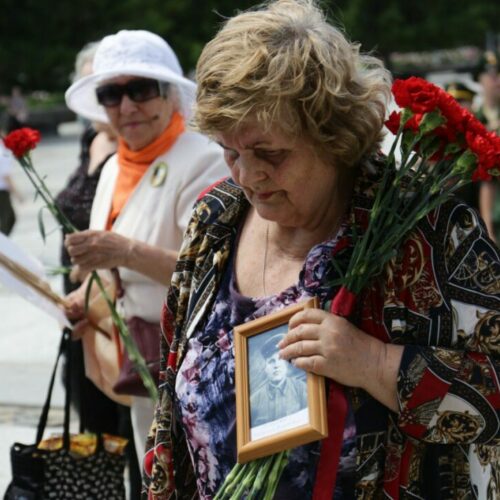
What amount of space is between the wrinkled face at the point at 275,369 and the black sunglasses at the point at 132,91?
5.87 ft

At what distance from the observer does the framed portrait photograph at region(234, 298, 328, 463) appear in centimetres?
201

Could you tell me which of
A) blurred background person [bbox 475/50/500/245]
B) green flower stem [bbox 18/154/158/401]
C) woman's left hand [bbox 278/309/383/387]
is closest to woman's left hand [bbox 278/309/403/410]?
woman's left hand [bbox 278/309/383/387]

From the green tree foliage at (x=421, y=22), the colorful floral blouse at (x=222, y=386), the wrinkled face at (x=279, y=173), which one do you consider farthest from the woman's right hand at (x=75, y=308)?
the green tree foliage at (x=421, y=22)

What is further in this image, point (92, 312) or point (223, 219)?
point (92, 312)

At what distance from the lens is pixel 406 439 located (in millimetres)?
2102

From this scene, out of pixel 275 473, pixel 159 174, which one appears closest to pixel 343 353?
pixel 275 473

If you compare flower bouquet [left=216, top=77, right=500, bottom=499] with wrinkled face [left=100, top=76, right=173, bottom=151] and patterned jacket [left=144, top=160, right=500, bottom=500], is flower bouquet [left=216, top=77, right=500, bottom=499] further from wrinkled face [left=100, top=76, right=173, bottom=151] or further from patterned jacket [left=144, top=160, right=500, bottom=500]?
wrinkled face [left=100, top=76, right=173, bottom=151]

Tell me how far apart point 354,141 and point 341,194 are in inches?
5.6

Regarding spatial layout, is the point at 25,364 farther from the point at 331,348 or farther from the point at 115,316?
the point at 331,348

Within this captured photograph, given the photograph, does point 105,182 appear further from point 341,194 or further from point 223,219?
point 341,194

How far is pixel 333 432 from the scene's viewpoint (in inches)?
81.2

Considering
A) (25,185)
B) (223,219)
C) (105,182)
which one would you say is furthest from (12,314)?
(25,185)

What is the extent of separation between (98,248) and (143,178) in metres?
0.31

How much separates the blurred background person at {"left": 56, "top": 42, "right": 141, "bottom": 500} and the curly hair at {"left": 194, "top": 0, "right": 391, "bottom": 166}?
186cm
